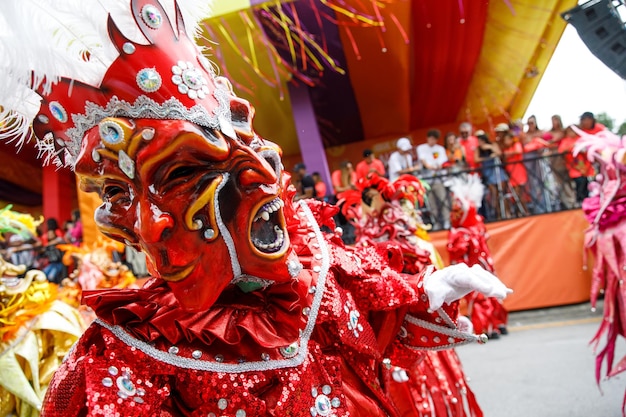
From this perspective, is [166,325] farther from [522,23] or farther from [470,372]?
[522,23]

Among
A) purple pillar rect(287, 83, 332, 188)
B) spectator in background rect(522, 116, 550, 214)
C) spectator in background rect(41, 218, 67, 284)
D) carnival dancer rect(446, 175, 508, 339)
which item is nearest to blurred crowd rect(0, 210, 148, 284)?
spectator in background rect(41, 218, 67, 284)

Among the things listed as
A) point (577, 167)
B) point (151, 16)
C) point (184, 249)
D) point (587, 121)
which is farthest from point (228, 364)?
point (577, 167)

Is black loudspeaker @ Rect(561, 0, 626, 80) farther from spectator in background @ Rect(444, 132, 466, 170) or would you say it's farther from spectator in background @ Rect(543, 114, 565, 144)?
spectator in background @ Rect(543, 114, 565, 144)

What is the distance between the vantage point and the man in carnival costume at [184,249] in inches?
44.0

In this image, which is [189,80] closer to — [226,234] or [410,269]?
[226,234]

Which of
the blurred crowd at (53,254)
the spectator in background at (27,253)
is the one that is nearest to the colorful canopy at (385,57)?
the blurred crowd at (53,254)

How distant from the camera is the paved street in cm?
346

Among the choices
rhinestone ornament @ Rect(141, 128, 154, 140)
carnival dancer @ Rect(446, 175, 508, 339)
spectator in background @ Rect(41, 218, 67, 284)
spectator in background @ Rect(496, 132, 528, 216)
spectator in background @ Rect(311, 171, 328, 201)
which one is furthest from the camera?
spectator in background @ Rect(41, 218, 67, 284)

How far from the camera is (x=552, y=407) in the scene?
11.3 feet

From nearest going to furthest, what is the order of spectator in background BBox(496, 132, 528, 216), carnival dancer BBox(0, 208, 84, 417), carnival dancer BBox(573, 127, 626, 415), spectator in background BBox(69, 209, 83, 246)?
carnival dancer BBox(0, 208, 84, 417), carnival dancer BBox(573, 127, 626, 415), spectator in background BBox(496, 132, 528, 216), spectator in background BBox(69, 209, 83, 246)

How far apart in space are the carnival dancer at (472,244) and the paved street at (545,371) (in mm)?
280

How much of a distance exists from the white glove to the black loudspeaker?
4.06ft

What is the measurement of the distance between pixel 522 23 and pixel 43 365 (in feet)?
22.3

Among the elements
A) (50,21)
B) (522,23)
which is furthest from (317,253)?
(522,23)
